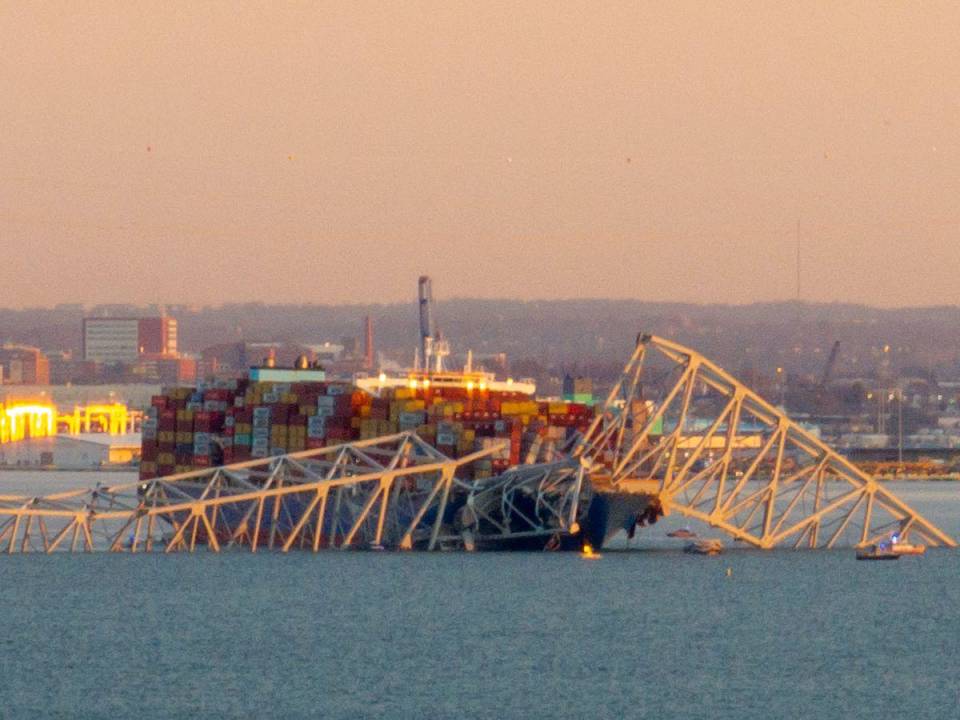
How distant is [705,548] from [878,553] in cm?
708

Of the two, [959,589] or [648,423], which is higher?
[648,423]

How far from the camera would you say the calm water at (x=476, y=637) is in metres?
56.2

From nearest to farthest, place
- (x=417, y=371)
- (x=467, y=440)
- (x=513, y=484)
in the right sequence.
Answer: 1. (x=513, y=484)
2. (x=467, y=440)
3. (x=417, y=371)

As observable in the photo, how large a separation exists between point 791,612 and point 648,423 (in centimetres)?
1100

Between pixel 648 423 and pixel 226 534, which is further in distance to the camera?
Answer: pixel 226 534

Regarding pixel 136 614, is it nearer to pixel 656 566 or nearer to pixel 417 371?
pixel 656 566

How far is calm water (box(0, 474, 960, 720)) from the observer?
56.2 metres

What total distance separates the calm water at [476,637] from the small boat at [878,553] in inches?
19.6

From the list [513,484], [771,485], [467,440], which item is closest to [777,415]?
[771,485]

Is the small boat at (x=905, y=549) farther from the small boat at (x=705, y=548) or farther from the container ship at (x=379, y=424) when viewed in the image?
the container ship at (x=379, y=424)

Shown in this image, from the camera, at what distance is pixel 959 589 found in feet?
277

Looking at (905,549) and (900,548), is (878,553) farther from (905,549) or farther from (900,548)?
(905,549)

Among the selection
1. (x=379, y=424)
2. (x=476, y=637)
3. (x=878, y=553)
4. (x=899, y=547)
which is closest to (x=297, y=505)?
(x=379, y=424)

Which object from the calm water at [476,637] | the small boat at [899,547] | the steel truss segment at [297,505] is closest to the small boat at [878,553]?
the small boat at [899,547]
